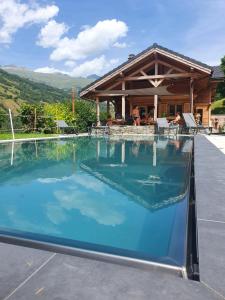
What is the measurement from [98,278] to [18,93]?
6648 centimetres

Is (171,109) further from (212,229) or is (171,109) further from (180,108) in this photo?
(212,229)

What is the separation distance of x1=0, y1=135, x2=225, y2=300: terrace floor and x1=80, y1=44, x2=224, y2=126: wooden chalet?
19506mm

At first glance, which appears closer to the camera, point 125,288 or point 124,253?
point 125,288

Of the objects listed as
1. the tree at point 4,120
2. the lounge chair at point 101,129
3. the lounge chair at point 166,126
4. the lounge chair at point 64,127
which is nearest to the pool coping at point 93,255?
the tree at point 4,120

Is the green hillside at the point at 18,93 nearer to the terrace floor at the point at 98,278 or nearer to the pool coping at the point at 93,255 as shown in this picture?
the pool coping at the point at 93,255

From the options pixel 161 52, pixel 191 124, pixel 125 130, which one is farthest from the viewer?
pixel 125 130

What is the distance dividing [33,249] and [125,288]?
0.79m

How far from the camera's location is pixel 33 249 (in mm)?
2086

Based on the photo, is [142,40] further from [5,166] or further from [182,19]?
[5,166]

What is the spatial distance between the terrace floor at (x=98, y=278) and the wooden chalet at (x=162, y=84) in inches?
768

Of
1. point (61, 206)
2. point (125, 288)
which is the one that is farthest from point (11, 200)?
point (125, 288)

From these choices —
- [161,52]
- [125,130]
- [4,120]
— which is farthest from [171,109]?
[4,120]

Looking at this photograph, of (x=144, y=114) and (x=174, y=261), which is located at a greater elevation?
(x=144, y=114)

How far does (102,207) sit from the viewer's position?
4121 millimetres
